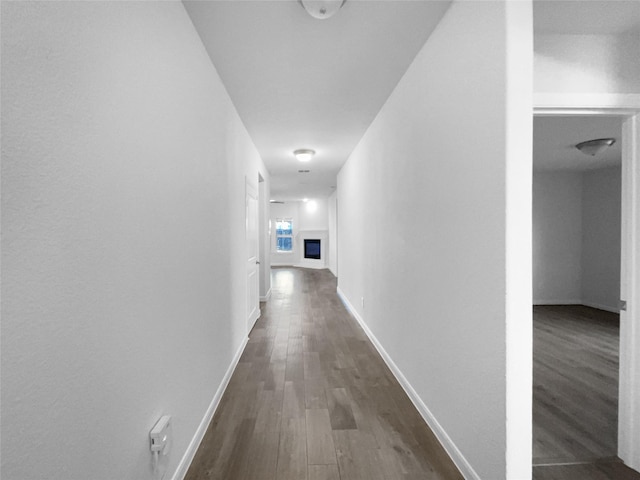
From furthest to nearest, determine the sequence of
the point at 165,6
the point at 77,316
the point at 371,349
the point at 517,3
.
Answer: the point at 371,349 < the point at 165,6 < the point at 517,3 < the point at 77,316

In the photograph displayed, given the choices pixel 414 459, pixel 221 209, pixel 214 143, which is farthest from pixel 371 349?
pixel 214 143

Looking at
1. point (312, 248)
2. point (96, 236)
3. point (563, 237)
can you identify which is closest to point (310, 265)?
point (312, 248)

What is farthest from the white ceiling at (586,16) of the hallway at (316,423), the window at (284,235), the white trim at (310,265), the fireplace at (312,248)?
the window at (284,235)

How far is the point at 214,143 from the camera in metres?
2.39

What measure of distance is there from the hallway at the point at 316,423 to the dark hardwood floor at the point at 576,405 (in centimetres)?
73

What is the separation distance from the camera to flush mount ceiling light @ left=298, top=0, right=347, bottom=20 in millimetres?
1708

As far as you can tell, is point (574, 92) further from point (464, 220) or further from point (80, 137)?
point (80, 137)

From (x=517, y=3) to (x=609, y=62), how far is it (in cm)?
95

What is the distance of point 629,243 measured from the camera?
71.3 inches

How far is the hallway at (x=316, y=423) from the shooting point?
69.2 inches

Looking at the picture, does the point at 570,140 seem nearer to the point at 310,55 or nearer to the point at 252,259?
the point at 310,55

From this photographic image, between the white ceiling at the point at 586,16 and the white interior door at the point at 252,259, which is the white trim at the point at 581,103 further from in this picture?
the white interior door at the point at 252,259

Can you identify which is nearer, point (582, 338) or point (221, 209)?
point (221, 209)

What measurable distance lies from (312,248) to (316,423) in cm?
1062
